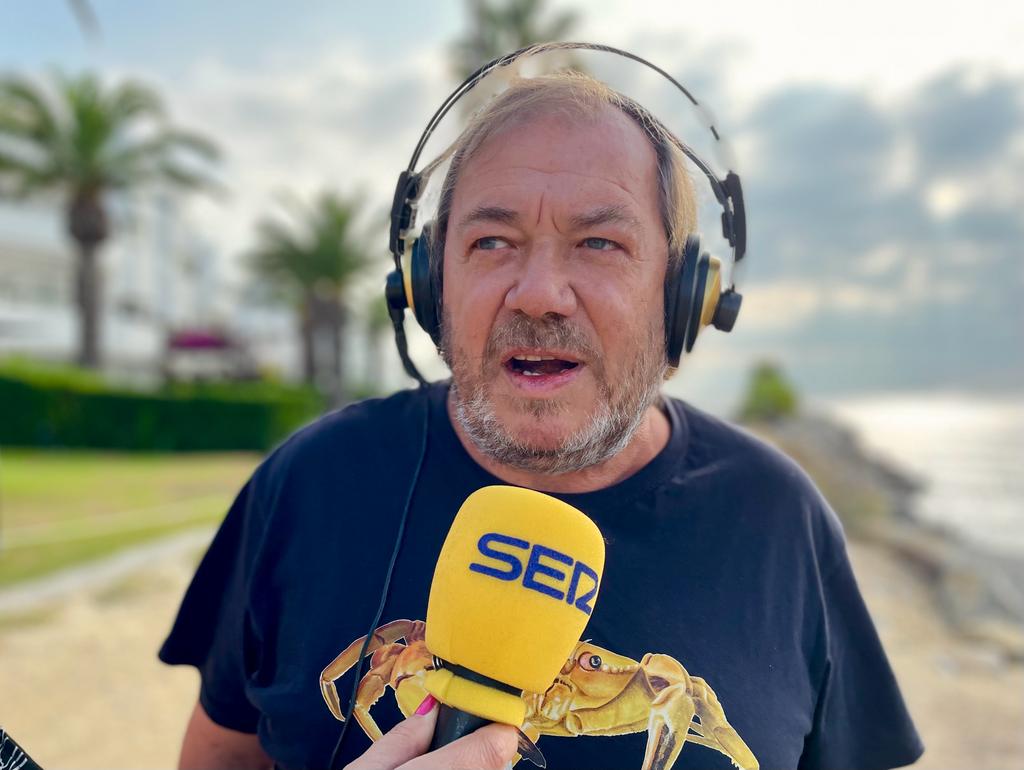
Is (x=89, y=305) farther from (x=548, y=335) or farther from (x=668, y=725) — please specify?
(x=668, y=725)

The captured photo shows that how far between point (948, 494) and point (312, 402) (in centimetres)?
2012

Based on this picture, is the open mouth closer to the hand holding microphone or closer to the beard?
the beard

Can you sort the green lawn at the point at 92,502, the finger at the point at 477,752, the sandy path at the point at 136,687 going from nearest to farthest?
the finger at the point at 477,752, the sandy path at the point at 136,687, the green lawn at the point at 92,502

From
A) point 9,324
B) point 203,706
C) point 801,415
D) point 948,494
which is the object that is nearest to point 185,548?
point 203,706

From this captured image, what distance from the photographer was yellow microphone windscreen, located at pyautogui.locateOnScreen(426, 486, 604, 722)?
125cm

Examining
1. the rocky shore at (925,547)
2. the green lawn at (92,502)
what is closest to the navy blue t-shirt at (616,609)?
the rocky shore at (925,547)

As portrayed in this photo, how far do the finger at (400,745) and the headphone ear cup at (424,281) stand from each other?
3.30ft

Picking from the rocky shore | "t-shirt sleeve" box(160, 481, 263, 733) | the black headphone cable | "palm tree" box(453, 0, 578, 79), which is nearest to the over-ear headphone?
the black headphone cable

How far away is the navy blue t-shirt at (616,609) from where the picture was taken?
151 centimetres

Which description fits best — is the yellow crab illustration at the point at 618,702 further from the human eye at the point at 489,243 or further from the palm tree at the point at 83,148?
the palm tree at the point at 83,148

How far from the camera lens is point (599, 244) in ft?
5.53

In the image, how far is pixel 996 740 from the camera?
5.88 m

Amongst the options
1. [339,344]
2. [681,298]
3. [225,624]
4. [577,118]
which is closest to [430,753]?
[225,624]

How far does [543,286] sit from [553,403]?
0.24 meters
